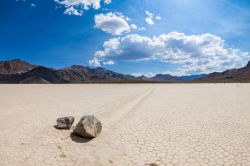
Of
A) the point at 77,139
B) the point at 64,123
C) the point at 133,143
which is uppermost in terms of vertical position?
the point at 64,123

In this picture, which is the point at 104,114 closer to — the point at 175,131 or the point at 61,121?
the point at 61,121

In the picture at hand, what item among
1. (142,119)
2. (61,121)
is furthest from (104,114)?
(61,121)

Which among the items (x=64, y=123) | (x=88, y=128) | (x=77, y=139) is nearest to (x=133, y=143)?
(x=88, y=128)

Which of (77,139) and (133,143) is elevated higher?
(77,139)

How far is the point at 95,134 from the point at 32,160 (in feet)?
7.21

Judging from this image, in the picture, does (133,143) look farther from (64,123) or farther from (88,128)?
(64,123)

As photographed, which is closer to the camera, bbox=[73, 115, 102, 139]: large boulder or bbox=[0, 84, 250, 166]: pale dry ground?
bbox=[0, 84, 250, 166]: pale dry ground

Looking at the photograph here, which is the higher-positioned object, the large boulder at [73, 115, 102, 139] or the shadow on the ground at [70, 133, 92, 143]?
the large boulder at [73, 115, 102, 139]

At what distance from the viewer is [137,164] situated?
237 inches

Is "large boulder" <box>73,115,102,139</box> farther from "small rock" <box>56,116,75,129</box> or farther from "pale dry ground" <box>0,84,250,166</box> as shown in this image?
"small rock" <box>56,116,75,129</box>

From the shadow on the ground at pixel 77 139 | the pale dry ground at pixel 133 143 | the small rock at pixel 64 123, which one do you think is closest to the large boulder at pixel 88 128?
the shadow on the ground at pixel 77 139

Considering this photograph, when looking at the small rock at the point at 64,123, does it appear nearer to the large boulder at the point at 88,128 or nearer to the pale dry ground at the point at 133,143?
the pale dry ground at the point at 133,143

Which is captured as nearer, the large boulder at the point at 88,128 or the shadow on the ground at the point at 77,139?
the shadow on the ground at the point at 77,139

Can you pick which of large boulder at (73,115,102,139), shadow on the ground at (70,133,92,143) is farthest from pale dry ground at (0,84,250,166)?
large boulder at (73,115,102,139)
